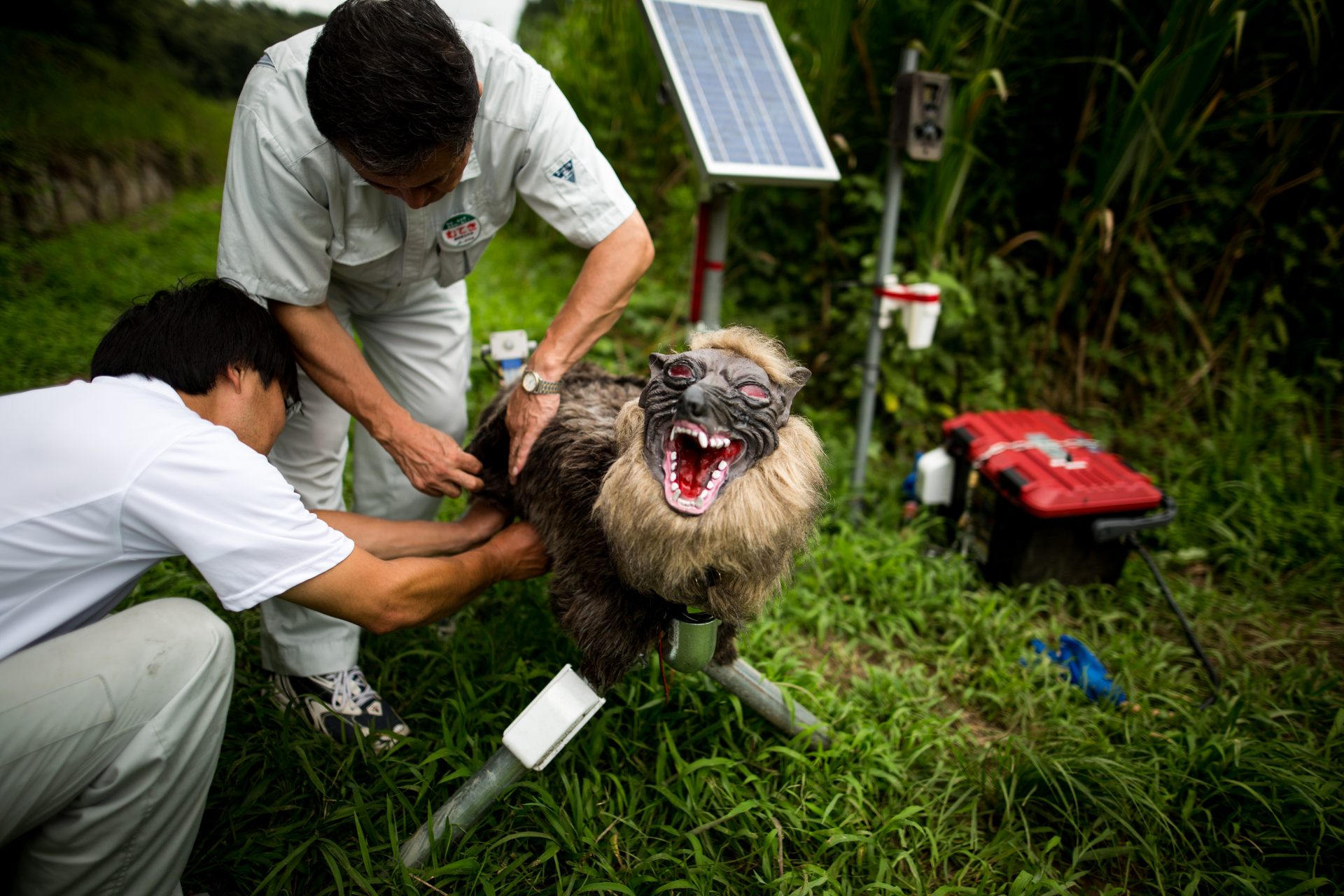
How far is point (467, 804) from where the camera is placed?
6.06 feet

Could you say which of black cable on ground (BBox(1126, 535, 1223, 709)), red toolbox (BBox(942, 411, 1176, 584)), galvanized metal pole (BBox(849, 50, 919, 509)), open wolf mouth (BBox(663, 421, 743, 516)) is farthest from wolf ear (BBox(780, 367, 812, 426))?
black cable on ground (BBox(1126, 535, 1223, 709))

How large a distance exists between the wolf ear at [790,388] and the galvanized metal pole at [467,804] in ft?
3.56

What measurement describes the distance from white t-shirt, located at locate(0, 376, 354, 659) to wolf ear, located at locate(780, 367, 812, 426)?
1063 mm

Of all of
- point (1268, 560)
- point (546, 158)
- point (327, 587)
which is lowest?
point (1268, 560)

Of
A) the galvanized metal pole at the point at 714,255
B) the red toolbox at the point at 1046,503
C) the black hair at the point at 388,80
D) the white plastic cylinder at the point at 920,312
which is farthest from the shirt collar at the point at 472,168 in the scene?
the red toolbox at the point at 1046,503

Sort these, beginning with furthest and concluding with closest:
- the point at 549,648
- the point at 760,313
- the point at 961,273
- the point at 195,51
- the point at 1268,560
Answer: the point at 195,51
the point at 760,313
the point at 961,273
the point at 1268,560
the point at 549,648

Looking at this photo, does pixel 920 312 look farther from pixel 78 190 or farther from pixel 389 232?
pixel 78 190

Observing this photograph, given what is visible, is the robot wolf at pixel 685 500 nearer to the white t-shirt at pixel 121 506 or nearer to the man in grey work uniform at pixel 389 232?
the man in grey work uniform at pixel 389 232

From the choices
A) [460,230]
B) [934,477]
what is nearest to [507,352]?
[460,230]

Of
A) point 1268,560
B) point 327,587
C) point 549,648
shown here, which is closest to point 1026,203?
point 1268,560

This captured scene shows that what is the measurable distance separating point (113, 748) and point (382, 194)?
146 cm

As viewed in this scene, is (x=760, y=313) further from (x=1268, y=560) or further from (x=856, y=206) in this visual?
(x=1268, y=560)

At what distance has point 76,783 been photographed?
1451mm

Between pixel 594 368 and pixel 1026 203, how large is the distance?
3.51 meters
